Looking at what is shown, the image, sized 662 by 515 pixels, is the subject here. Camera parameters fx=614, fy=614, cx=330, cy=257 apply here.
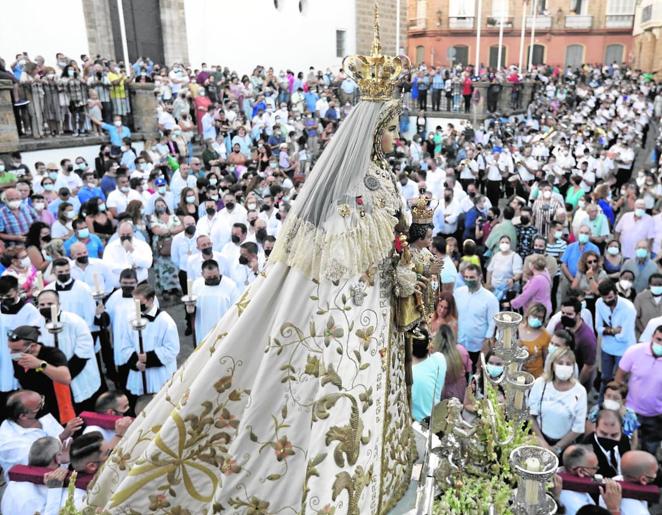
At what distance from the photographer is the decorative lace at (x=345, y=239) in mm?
2402

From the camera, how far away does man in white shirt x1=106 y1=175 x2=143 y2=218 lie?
1053cm

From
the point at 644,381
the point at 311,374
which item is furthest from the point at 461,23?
the point at 311,374

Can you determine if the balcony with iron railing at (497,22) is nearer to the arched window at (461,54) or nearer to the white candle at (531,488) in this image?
the arched window at (461,54)

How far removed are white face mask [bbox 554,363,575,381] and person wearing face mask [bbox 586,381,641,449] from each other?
0.38m

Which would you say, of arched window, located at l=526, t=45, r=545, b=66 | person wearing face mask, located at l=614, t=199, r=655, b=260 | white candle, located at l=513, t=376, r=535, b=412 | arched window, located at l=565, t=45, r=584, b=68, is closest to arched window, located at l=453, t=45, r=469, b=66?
arched window, located at l=526, t=45, r=545, b=66

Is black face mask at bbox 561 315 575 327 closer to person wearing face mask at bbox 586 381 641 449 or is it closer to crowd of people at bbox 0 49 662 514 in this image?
crowd of people at bbox 0 49 662 514

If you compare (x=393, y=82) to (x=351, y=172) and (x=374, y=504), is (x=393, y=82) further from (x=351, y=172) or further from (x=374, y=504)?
(x=374, y=504)

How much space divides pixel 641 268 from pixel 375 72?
686 cm

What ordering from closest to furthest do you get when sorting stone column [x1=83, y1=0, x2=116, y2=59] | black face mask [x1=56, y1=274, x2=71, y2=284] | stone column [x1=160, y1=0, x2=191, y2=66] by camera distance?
black face mask [x1=56, y1=274, x2=71, y2=284]
stone column [x1=83, y1=0, x2=116, y2=59]
stone column [x1=160, y1=0, x2=191, y2=66]

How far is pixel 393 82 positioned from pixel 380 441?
1504 mm

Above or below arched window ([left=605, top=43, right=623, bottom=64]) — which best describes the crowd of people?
below

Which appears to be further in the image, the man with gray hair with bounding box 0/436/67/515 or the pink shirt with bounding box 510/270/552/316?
the pink shirt with bounding box 510/270/552/316

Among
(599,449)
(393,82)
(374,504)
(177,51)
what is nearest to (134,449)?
(374,504)

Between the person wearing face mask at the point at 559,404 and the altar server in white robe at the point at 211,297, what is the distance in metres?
3.33
